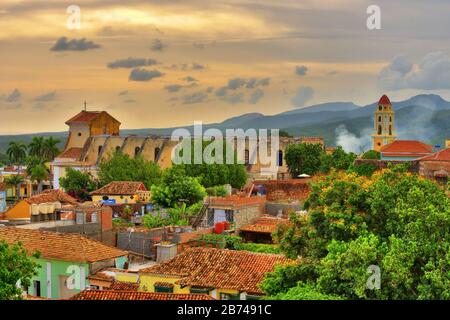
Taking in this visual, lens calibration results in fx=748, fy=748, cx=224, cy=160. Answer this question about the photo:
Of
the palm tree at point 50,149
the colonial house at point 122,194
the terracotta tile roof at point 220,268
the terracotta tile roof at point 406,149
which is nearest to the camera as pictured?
the terracotta tile roof at point 220,268

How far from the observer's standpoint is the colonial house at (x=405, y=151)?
55375 mm

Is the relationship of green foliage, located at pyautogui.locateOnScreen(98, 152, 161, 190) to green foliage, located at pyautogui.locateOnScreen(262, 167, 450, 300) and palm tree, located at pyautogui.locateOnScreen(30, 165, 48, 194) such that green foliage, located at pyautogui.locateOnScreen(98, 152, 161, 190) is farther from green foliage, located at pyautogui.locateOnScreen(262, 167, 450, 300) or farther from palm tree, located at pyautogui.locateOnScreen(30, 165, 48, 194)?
green foliage, located at pyautogui.locateOnScreen(262, 167, 450, 300)

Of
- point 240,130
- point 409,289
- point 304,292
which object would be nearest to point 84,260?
point 304,292

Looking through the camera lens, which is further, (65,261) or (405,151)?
(405,151)

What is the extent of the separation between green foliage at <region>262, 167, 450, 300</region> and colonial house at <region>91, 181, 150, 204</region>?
23768 mm

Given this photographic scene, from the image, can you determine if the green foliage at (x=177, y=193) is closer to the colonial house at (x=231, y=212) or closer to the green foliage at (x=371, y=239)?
the colonial house at (x=231, y=212)

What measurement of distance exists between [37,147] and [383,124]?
122 ft

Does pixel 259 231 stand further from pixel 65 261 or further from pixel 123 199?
pixel 123 199

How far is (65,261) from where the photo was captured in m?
21.3

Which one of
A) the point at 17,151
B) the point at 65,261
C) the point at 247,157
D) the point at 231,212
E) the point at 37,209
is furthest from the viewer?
the point at 17,151

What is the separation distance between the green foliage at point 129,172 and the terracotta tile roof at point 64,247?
82.8 feet

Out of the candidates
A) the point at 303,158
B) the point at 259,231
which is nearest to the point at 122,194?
the point at 259,231

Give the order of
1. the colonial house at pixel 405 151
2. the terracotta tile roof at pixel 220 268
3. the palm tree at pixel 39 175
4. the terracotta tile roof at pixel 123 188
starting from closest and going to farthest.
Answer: the terracotta tile roof at pixel 220 268 < the terracotta tile roof at pixel 123 188 < the colonial house at pixel 405 151 < the palm tree at pixel 39 175

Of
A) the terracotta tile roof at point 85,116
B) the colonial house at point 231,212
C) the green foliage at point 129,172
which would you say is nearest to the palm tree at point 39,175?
the terracotta tile roof at point 85,116
